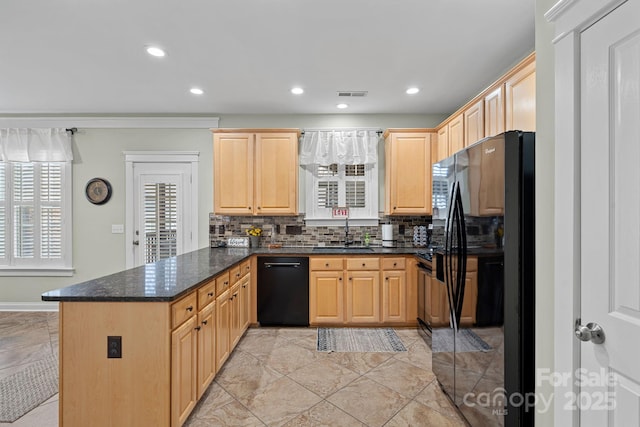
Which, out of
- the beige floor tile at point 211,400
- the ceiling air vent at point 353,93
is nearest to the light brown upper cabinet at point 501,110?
the ceiling air vent at point 353,93

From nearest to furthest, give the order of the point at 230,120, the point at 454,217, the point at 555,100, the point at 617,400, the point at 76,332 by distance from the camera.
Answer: the point at 617,400 → the point at 555,100 → the point at 76,332 → the point at 454,217 → the point at 230,120

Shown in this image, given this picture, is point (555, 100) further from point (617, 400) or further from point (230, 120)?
point (230, 120)

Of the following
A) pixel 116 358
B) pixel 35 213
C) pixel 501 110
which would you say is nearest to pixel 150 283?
pixel 116 358

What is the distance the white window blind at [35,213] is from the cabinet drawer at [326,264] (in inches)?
136

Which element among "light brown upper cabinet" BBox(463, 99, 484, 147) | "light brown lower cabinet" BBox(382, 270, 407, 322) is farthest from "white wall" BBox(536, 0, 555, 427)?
"light brown lower cabinet" BBox(382, 270, 407, 322)

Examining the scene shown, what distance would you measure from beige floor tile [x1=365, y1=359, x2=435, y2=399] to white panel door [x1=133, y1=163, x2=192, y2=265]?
300cm

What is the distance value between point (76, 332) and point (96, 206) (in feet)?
10.7

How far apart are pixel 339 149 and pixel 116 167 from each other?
3.12 meters

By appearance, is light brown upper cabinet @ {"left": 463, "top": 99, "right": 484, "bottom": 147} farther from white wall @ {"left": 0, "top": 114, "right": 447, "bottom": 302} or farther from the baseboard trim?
the baseboard trim

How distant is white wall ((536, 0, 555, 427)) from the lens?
127 cm

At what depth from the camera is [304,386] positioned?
2410mm

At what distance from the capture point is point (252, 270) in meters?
3.55

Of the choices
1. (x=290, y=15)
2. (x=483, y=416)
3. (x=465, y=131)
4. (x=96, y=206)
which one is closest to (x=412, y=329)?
(x=483, y=416)

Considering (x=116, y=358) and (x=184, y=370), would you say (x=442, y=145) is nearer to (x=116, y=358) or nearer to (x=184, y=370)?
(x=184, y=370)
